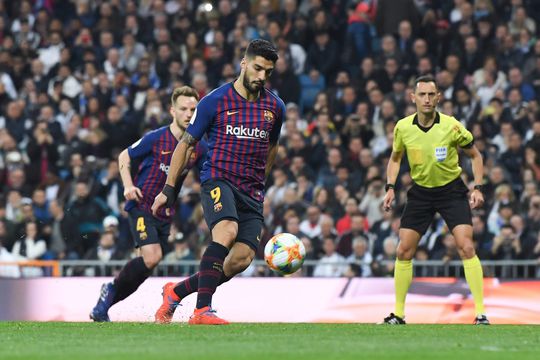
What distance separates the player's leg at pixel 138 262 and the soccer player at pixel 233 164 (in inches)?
60.2

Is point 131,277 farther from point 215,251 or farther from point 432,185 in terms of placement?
point 432,185

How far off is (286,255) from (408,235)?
1.43 m

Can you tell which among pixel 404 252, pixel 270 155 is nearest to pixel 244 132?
pixel 270 155

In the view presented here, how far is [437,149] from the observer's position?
12391 millimetres

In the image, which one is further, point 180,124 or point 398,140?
point 180,124

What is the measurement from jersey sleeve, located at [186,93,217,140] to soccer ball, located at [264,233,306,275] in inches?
52.0

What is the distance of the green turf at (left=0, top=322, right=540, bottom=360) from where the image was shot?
821cm

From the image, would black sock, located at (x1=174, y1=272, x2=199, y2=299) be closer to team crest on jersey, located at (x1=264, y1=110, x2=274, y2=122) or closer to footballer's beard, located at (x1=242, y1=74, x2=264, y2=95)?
team crest on jersey, located at (x1=264, y1=110, x2=274, y2=122)

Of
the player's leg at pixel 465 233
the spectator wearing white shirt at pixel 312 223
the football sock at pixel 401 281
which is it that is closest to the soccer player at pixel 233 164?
the football sock at pixel 401 281

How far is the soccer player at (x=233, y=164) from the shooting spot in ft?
35.8

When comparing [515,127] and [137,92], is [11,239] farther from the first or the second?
[515,127]

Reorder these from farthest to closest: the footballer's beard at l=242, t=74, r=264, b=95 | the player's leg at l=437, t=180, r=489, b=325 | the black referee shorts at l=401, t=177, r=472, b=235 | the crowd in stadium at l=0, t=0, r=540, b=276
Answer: the crowd in stadium at l=0, t=0, r=540, b=276, the black referee shorts at l=401, t=177, r=472, b=235, the player's leg at l=437, t=180, r=489, b=325, the footballer's beard at l=242, t=74, r=264, b=95

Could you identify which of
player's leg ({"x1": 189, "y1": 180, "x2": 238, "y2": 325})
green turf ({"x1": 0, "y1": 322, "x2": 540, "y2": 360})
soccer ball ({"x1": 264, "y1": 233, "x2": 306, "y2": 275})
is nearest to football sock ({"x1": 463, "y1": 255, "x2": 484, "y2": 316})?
green turf ({"x1": 0, "y1": 322, "x2": 540, "y2": 360})

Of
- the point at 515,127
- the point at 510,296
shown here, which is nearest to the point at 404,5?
the point at 515,127
